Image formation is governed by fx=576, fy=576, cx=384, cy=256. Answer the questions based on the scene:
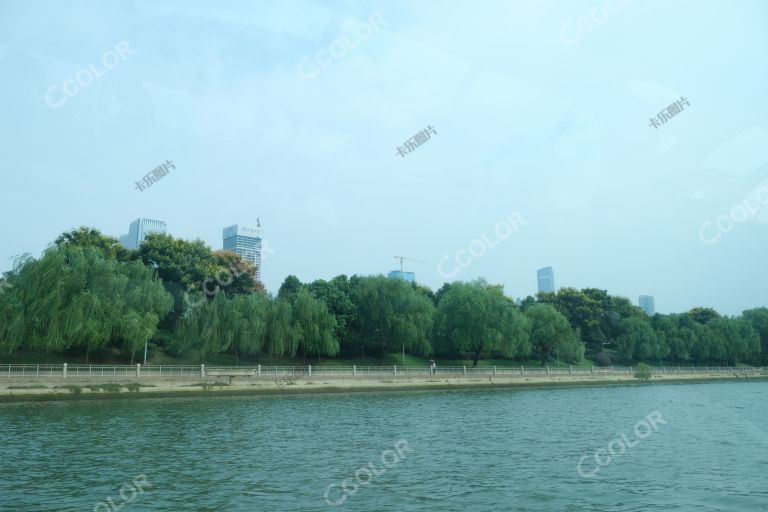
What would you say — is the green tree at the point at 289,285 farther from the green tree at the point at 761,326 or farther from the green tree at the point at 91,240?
the green tree at the point at 761,326

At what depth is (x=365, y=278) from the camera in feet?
195

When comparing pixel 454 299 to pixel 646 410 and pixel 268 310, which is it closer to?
pixel 268 310

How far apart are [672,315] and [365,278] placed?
54.5m

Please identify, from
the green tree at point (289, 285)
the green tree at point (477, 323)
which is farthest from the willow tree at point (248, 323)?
the green tree at point (477, 323)

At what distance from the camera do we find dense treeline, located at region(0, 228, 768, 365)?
35.7 meters

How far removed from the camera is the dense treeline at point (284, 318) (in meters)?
35.7

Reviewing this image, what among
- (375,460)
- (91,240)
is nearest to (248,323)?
(91,240)

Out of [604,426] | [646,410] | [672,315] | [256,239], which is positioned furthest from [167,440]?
[256,239]

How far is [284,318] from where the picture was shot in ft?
156

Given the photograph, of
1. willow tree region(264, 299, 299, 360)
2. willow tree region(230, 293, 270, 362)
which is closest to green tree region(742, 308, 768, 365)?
willow tree region(264, 299, 299, 360)

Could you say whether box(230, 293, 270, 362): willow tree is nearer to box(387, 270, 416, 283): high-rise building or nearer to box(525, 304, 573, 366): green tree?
box(387, 270, 416, 283): high-rise building

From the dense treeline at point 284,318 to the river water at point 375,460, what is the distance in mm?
10049

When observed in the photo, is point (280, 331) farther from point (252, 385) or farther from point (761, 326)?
point (761, 326)

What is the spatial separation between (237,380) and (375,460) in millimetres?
24071
